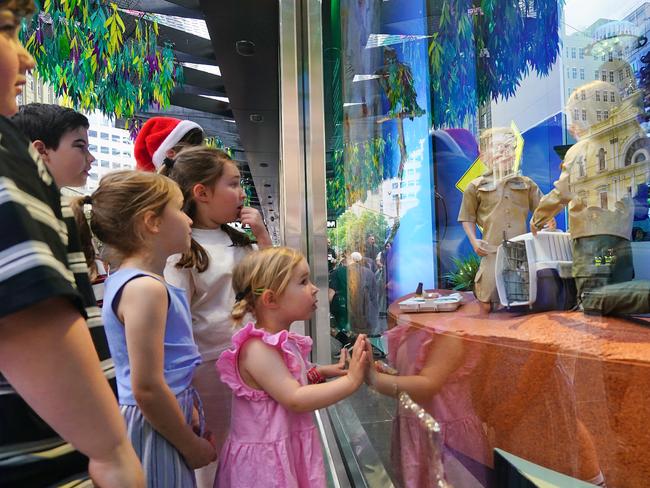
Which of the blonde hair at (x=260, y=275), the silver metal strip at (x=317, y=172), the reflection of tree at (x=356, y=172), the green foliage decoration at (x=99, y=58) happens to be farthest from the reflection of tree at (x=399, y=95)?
the green foliage decoration at (x=99, y=58)

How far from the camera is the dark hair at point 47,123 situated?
124 centimetres

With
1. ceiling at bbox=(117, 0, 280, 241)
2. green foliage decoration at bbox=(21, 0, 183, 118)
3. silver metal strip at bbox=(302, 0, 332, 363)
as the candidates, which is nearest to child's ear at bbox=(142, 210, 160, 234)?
silver metal strip at bbox=(302, 0, 332, 363)

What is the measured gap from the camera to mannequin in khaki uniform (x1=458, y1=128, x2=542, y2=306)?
27.7 inches

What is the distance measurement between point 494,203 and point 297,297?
1.65ft

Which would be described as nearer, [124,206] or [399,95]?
[124,206]

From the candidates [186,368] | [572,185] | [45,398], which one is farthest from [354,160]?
[45,398]

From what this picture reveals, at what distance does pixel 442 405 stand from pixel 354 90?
57.4 inches

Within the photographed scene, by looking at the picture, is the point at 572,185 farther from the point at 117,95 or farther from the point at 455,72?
the point at 117,95

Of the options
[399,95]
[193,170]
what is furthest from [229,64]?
[193,170]

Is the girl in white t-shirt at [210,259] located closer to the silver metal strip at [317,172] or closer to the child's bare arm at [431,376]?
the child's bare arm at [431,376]

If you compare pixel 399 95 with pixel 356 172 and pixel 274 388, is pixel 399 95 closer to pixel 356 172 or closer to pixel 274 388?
pixel 356 172

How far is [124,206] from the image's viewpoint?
0.89 meters

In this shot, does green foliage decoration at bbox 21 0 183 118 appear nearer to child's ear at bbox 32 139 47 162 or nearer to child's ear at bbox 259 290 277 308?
child's ear at bbox 32 139 47 162

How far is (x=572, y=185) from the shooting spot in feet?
2.00
